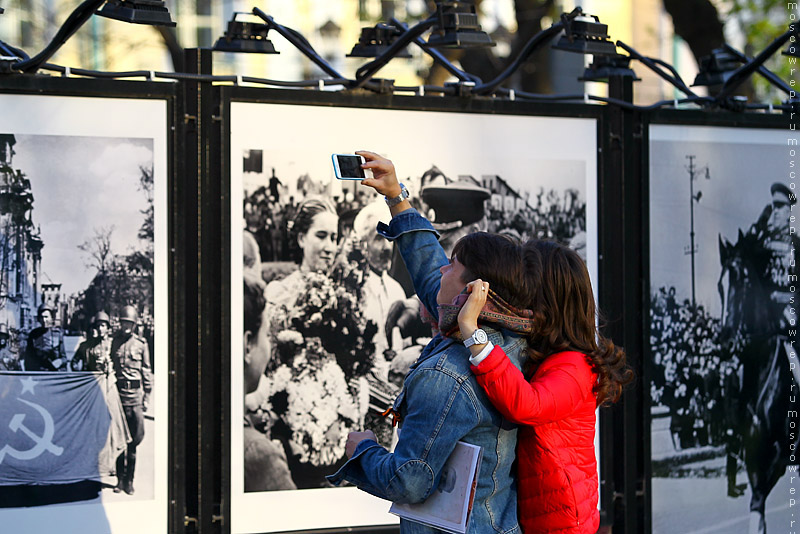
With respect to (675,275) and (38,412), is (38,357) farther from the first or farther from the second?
(675,275)

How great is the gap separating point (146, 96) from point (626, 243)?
224cm

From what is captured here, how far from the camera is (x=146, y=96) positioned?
3768 mm

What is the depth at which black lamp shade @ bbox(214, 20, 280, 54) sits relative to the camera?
402cm

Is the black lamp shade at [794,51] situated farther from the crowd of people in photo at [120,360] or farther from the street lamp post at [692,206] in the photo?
the crowd of people in photo at [120,360]

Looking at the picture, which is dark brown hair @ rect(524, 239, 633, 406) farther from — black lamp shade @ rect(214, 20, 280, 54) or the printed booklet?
black lamp shade @ rect(214, 20, 280, 54)

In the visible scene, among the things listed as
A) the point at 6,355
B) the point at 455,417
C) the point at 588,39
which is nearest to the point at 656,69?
the point at 588,39

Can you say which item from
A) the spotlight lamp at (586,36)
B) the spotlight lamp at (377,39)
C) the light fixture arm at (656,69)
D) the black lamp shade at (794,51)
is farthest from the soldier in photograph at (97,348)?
the black lamp shade at (794,51)

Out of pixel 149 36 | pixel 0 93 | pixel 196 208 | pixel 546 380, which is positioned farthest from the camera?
pixel 149 36

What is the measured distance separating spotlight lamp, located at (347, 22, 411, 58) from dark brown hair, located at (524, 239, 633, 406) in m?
1.79

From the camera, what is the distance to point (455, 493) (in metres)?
2.57

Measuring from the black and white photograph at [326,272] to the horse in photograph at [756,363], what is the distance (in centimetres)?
118

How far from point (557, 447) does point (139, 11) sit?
2267 millimetres

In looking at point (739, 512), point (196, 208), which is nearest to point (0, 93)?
point (196, 208)

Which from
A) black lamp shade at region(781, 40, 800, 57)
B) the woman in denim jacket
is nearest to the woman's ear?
the woman in denim jacket
